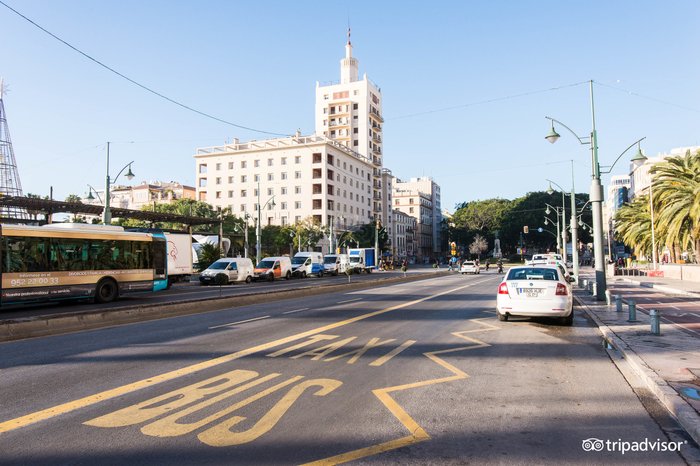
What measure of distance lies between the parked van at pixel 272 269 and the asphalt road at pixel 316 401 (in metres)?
29.4

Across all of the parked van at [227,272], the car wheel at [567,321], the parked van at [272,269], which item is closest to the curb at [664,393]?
the car wheel at [567,321]

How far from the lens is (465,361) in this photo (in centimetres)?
783

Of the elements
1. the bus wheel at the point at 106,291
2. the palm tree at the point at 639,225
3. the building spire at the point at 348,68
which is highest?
the building spire at the point at 348,68

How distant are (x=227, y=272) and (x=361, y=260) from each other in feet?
88.6

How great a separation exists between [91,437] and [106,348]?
496cm

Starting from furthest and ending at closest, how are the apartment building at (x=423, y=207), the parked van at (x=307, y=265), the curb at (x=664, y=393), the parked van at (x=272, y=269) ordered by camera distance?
the apartment building at (x=423, y=207)
the parked van at (x=307, y=265)
the parked van at (x=272, y=269)
the curb at (x=664, y=393)

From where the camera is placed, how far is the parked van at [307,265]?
45.7 meters

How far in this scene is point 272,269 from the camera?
133 ft

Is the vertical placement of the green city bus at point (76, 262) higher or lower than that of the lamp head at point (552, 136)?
lower

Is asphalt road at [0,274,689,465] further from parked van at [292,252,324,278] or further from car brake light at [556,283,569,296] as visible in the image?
parked van at [292,252,324,278]

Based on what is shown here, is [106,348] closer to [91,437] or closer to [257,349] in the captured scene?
[257,349]

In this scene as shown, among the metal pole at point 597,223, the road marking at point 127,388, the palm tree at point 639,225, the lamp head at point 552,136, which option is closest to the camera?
the road marking at point 127,388

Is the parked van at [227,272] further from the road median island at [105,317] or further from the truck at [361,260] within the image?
the truck at [361,260]

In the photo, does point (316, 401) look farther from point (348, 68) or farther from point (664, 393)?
point (348, 68)
